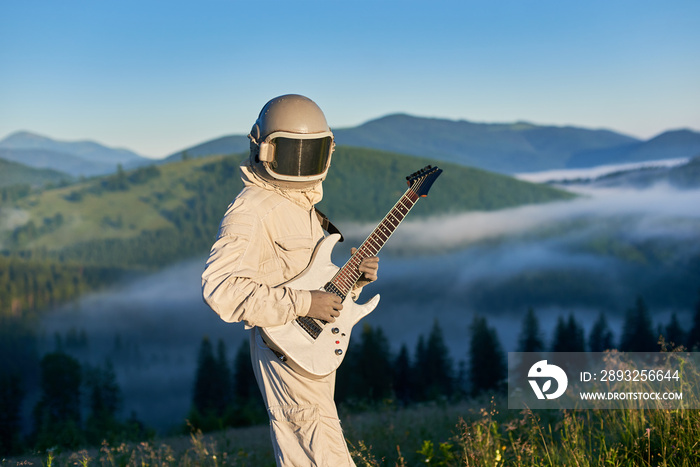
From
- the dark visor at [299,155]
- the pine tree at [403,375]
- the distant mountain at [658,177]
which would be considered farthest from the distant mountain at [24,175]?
the distant mountain at [658,177]

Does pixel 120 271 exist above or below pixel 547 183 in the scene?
below

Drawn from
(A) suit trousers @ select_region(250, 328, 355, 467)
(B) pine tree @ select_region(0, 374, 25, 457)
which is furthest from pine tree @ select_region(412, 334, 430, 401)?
(A) suit trousers @ select_region(250, 328, 355, 467)

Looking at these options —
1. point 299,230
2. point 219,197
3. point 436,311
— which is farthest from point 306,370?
point 436,311

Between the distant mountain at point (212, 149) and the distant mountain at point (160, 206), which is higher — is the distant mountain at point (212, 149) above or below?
above

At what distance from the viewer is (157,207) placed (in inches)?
4973

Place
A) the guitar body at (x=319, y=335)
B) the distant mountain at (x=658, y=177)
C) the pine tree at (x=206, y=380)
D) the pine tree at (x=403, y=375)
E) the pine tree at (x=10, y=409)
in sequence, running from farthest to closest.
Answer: the distant mountain at (x=658, y=177), the pine tree at (x=206, y=380), the pine tree at (x=403, y=375), the pine tree at (x=10, y=409), the guitar body at (x=319, y=335)

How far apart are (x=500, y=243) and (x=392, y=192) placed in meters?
46.4

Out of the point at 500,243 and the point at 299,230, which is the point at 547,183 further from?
the point at 299,230

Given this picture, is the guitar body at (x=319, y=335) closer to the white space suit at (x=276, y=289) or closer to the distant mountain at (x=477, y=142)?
the white space suit at (x=276, y=289)

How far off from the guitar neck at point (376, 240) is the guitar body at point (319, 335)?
74 mm

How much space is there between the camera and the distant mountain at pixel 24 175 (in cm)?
13262

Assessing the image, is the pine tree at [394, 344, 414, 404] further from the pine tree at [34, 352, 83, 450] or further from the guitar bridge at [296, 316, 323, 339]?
the guitar bridge at [296, 316, 323, 339]

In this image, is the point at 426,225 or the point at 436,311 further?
the point at 426,225

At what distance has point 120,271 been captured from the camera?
5005 inches
